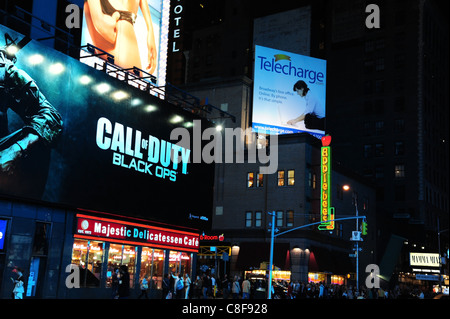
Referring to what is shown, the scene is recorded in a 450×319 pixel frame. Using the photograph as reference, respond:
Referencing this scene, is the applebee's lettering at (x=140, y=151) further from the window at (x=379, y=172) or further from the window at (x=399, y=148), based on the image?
the window at (x=399, y=148)

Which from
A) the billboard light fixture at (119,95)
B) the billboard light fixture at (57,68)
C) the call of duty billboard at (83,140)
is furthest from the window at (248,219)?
the billboard light fixture at (57,68)

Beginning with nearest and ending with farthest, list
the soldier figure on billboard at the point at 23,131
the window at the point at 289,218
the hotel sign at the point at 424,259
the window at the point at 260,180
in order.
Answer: the soldier figure on billboard at the point at 23,131, the window at the point at 289,218, the window at the point at 260,180, the hotel sign at the point at 424,259

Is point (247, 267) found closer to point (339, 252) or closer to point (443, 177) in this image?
point (339, 252)

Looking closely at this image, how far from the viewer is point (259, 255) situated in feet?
A: 180

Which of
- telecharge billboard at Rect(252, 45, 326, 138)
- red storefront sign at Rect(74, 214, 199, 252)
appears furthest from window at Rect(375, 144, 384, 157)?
red storefront sign at Rect(74, 214, 199, 252)

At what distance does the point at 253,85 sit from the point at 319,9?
22628mm

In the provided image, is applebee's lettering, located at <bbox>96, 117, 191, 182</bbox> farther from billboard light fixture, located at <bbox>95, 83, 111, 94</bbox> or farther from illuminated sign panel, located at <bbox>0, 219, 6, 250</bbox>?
illuminated sign panel, located at <bbox>0, 219, 6, 250</bbox>

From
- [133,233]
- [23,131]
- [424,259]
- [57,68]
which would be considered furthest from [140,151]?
[424,259]

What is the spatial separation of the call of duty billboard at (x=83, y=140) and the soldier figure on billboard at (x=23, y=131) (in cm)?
5

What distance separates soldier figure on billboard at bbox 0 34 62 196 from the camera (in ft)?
89.0

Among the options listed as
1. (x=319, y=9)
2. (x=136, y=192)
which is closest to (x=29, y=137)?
(x=136, y=192)

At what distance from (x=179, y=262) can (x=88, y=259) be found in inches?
378

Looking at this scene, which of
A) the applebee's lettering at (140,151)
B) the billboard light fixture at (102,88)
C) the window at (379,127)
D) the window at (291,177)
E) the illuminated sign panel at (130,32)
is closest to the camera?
the billboard light fixture at (102,88)

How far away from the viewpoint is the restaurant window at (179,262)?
39.1 metres
